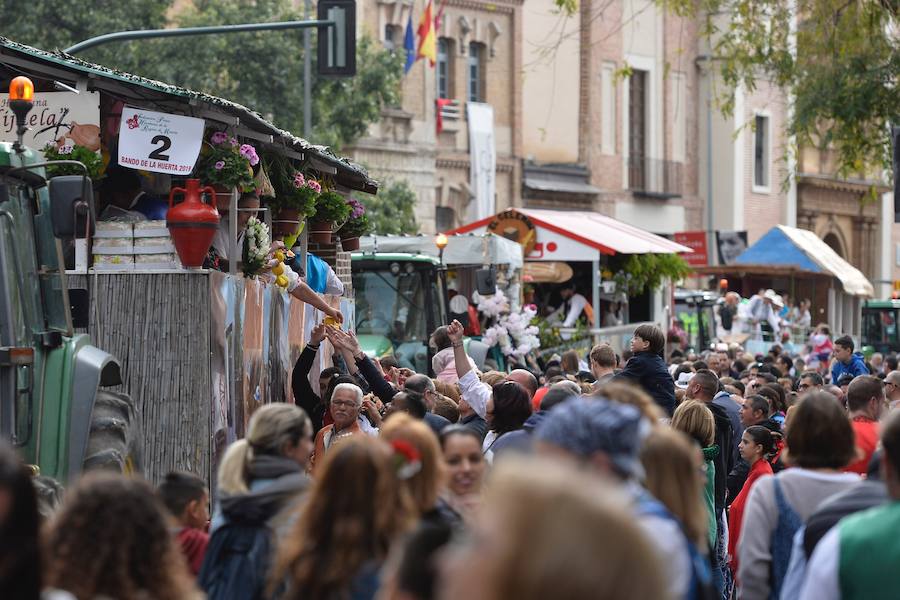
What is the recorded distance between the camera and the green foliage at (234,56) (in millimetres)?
31109

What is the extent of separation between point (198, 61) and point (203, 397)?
73.3 ft

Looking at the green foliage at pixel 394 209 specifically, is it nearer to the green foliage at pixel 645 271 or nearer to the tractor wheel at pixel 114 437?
the green foliage at pixel 645 271

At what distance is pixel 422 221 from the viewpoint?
4181 cm

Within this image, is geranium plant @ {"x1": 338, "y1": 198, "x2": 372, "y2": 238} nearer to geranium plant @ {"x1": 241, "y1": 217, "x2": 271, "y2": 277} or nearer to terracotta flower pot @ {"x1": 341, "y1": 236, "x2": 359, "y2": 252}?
terracotta flower pot @ {"x1": 341, "y1": 236, "x2": 359, "y2": 252}

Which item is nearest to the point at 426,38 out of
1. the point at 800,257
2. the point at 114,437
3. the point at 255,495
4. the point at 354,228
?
the point at 800,257

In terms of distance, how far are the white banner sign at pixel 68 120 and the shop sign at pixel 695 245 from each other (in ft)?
114

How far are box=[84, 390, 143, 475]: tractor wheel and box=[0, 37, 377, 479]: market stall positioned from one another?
0.92 m


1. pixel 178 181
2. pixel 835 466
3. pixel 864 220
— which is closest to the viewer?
pixel 835 466

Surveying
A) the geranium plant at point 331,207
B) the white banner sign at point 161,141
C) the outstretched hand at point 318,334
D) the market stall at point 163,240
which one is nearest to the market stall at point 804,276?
the geranium plant at point 331,207

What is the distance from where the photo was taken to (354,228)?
672 inches

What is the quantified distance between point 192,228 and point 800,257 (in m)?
32.5

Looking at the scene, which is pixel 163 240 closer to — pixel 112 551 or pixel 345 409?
pixel 345 409

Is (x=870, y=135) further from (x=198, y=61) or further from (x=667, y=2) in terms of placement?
(x=198, y=61)

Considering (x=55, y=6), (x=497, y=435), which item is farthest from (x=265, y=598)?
(x=55, y=6)
